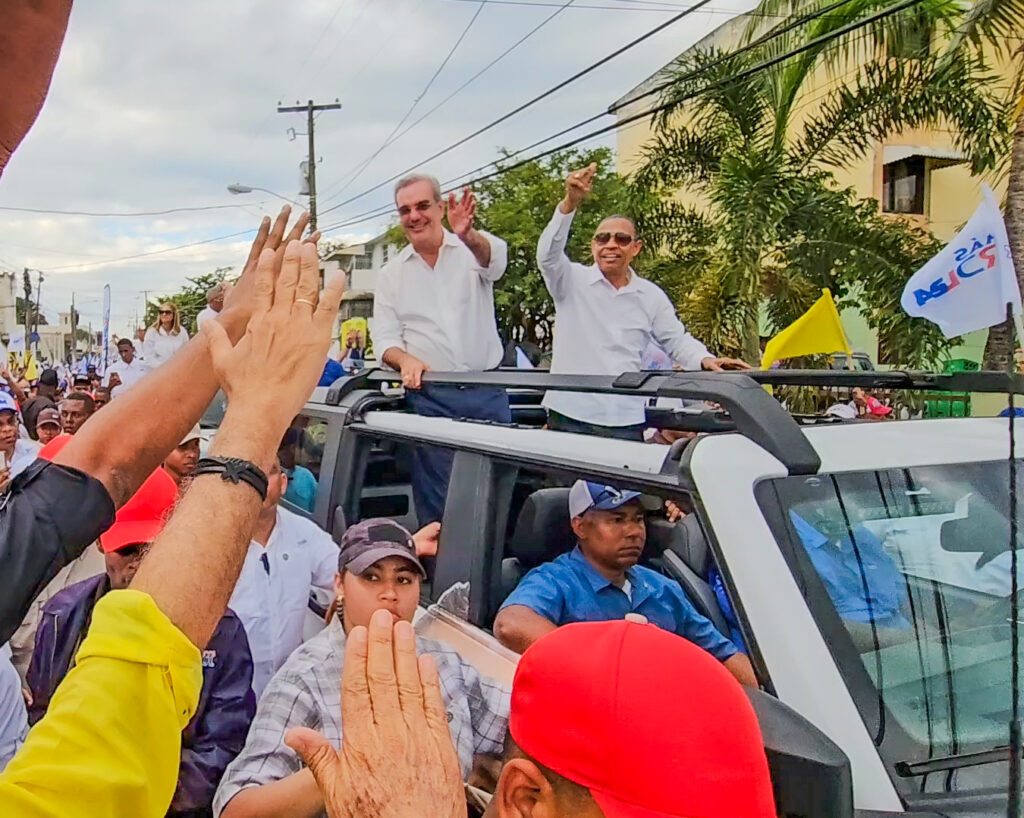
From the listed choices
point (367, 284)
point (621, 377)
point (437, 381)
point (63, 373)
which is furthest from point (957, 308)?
point (367, 284)

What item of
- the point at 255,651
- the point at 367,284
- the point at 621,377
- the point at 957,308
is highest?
the point at 367,284

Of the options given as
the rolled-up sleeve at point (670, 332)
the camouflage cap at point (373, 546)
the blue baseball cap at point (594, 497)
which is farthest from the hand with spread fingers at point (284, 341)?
the rolled-up sleeve at point (670, 332)

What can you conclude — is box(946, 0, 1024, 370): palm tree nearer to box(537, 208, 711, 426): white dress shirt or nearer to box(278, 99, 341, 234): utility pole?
box(537, 208, 711, 426): white dress shirt

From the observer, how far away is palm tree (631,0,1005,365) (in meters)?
11.4

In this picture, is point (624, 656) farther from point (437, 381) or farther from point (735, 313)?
point (735, 313)

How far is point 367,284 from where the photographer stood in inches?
2152

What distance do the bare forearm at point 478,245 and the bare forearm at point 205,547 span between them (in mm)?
3400

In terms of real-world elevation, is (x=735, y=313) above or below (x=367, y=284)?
below

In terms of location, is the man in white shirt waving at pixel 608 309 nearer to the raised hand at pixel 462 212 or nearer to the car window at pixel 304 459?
the raised hand at pixel 462 212

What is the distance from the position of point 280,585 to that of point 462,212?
1.93 m

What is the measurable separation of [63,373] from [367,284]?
30.9m

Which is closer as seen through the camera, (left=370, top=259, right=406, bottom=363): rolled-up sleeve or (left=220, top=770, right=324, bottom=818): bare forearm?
(left=220, top=770, right=324, bottom=818): bare forearm

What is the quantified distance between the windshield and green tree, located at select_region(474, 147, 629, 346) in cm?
2119

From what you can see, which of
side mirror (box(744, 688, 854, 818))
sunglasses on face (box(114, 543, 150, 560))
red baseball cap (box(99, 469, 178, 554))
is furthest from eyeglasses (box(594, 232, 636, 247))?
side mirror (box(744, 688, 854, 818))
